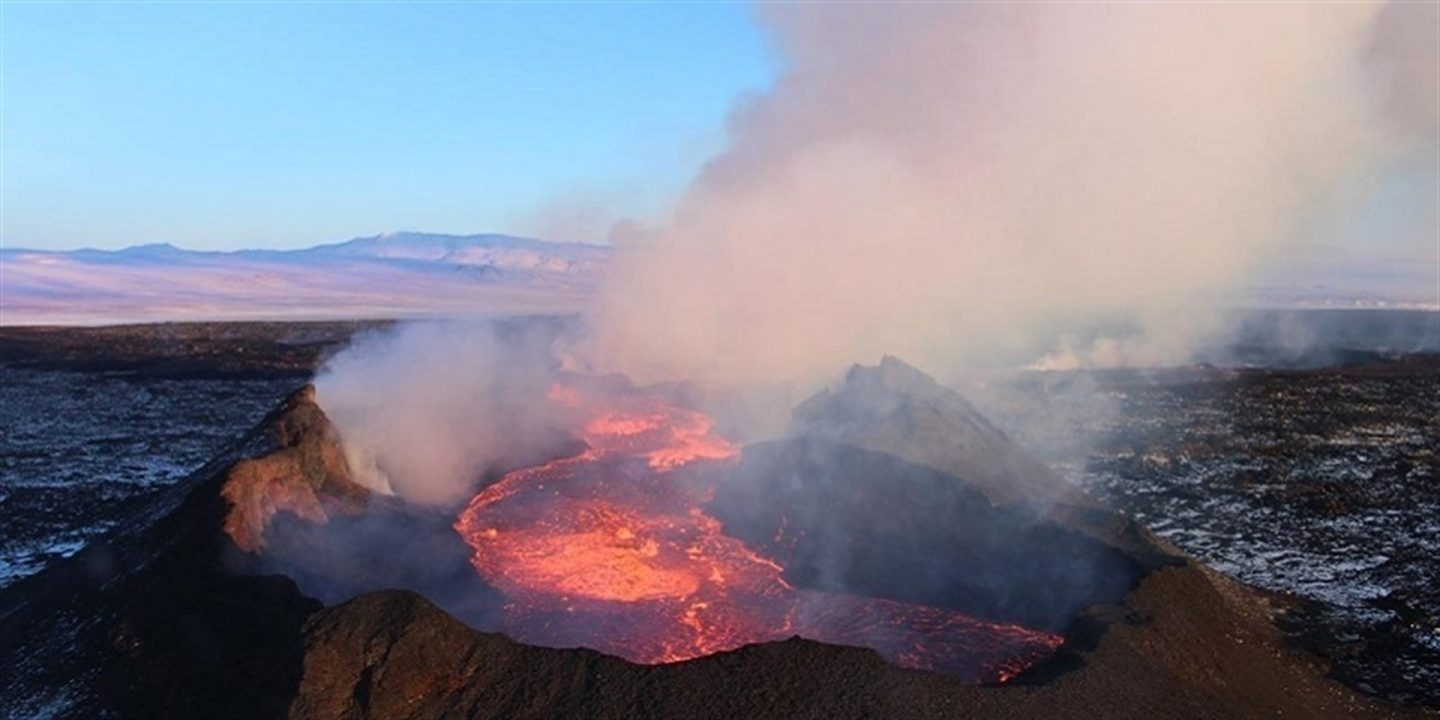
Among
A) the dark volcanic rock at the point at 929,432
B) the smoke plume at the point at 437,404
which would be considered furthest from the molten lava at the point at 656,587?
the dark volcanic rock at the point at 929,432

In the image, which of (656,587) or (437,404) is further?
(437,404)

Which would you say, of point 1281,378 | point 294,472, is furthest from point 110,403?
point 1281,378

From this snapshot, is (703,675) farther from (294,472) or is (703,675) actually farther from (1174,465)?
(1174,465)

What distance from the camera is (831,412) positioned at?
70.9 feet

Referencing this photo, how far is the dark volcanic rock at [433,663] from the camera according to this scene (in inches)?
359

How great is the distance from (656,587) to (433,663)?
4.65 m

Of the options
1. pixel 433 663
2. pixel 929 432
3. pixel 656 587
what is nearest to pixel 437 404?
pixel 656 587

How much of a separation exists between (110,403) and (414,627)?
3544cm

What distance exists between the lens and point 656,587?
1360 cm

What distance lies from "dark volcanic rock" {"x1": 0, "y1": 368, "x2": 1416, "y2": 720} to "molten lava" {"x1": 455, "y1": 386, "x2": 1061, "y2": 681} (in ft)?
4.39

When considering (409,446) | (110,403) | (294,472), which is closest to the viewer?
(294,472)

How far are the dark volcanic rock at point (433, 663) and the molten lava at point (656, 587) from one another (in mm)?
1339

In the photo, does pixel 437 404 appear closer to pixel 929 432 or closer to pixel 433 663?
pixel 929 432

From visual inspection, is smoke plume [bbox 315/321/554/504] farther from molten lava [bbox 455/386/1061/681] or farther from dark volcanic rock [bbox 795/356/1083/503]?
dark volcanic rock [bbox 795/356/1083/503]
